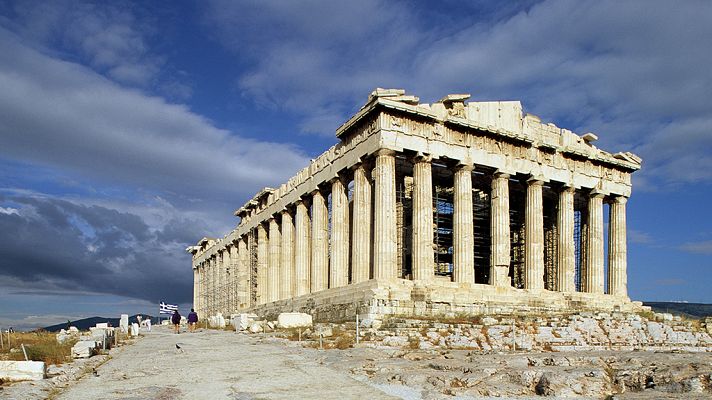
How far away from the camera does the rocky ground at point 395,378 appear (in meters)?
11.7

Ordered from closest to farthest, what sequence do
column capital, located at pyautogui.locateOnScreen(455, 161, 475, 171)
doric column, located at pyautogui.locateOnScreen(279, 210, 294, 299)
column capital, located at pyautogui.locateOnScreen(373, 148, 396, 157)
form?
1. column capital, located at pyautogui.locateOnScreen(373, 148, 396, 157)
2. column capital, located at pyautogui.locateOnScreen(455, 161, 475, 171)
3. doric column, located at pyautogui.locateOnScreen(279, 210, 294, 299)

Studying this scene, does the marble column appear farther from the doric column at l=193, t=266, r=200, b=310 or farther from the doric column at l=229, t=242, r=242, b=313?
the doric column at l=193, t=266, r=200, b=310

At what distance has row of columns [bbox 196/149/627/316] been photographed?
110 ft

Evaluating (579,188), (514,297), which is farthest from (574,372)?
(579,188)

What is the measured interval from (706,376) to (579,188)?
3226 centimetres

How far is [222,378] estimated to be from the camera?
14188mm

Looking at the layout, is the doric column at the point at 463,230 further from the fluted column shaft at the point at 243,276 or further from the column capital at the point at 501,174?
the fluted column shaft at the point at 243,276

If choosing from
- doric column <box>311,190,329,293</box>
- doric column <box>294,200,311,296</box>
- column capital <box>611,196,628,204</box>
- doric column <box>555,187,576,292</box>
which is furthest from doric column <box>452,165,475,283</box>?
column capital <box>611,196,628,204</box>

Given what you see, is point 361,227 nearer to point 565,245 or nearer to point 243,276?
point 565,245

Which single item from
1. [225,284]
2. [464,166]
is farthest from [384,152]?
[225,284]

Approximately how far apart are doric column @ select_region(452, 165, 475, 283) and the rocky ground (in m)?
17.9

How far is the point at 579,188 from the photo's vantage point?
A: 137 feet

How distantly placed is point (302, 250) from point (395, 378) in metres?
30.9

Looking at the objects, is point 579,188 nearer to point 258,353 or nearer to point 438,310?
point 438,310
